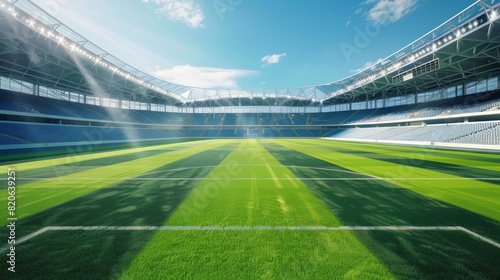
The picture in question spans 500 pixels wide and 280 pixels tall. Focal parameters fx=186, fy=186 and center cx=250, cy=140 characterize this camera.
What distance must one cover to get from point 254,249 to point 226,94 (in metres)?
57.2

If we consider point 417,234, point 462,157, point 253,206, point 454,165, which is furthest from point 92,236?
point 462,157

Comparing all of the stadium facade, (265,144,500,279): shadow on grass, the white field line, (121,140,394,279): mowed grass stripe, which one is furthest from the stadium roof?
(121,140,394,279): mowed grass stripe

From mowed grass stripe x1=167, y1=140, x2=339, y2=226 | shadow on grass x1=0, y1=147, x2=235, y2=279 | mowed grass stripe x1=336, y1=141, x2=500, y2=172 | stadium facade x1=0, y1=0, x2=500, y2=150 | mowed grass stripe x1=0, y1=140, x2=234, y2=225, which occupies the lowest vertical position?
mowed grass stripe x1=336, y1=141, x2=500, y2=172

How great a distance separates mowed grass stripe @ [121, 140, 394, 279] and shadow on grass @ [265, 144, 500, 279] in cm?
36

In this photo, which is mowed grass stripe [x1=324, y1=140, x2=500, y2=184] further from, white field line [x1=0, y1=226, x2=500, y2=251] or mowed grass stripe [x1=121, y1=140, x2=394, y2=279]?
mowed grass stripe [x1=121, y1=140, x2=394, y2=279]

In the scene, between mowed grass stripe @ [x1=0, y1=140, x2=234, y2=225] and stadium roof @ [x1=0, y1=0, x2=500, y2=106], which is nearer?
mowed grass stripe @ [x1=0, y1=140, x2=234, y2=225]

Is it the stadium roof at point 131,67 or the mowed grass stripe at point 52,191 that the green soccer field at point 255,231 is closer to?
the mowed grass stripe at point 52,191

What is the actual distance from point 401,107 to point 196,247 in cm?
5319

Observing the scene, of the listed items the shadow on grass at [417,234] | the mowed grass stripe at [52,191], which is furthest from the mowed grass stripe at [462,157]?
the mowed grass stripe at [52,191]

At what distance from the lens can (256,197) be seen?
5.59 meters

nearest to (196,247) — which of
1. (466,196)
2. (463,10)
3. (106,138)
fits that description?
(466,196)

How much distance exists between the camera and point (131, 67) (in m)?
33.5

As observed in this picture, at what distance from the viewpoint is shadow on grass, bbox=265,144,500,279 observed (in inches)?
102

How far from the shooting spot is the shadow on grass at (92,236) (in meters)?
2.61
